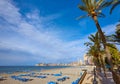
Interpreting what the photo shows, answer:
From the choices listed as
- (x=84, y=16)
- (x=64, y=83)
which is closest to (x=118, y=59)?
(x=64, y=83)

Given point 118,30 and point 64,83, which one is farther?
point 64,83

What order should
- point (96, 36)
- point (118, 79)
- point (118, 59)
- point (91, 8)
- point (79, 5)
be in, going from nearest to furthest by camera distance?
point (118, 79)
point (91, 8)
point (79, 5)
point (96, 36)
point (118, 59)

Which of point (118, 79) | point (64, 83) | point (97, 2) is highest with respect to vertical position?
point (97, 2)

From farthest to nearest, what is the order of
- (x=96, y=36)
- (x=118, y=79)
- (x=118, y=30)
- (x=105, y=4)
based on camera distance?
(x=96, y=36)
(x=118, y=30)
(x=105, y=4)
(x=118, y=79)

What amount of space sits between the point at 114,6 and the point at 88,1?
258 centimetres

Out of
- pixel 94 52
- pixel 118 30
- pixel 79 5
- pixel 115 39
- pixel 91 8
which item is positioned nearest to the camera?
pixel 91 8

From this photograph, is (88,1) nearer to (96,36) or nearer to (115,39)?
(115,39)

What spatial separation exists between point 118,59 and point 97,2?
96.6 ft

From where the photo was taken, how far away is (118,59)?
39.4m

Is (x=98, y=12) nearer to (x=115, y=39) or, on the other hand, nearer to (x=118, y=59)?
(x=115, y=39)

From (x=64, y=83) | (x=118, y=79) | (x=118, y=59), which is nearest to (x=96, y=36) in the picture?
(x=64, y=83)

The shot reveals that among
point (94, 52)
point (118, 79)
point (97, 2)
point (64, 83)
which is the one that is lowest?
point (64, 83)

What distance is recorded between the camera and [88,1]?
14.1 m

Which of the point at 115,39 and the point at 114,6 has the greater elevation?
the point at 114,6
